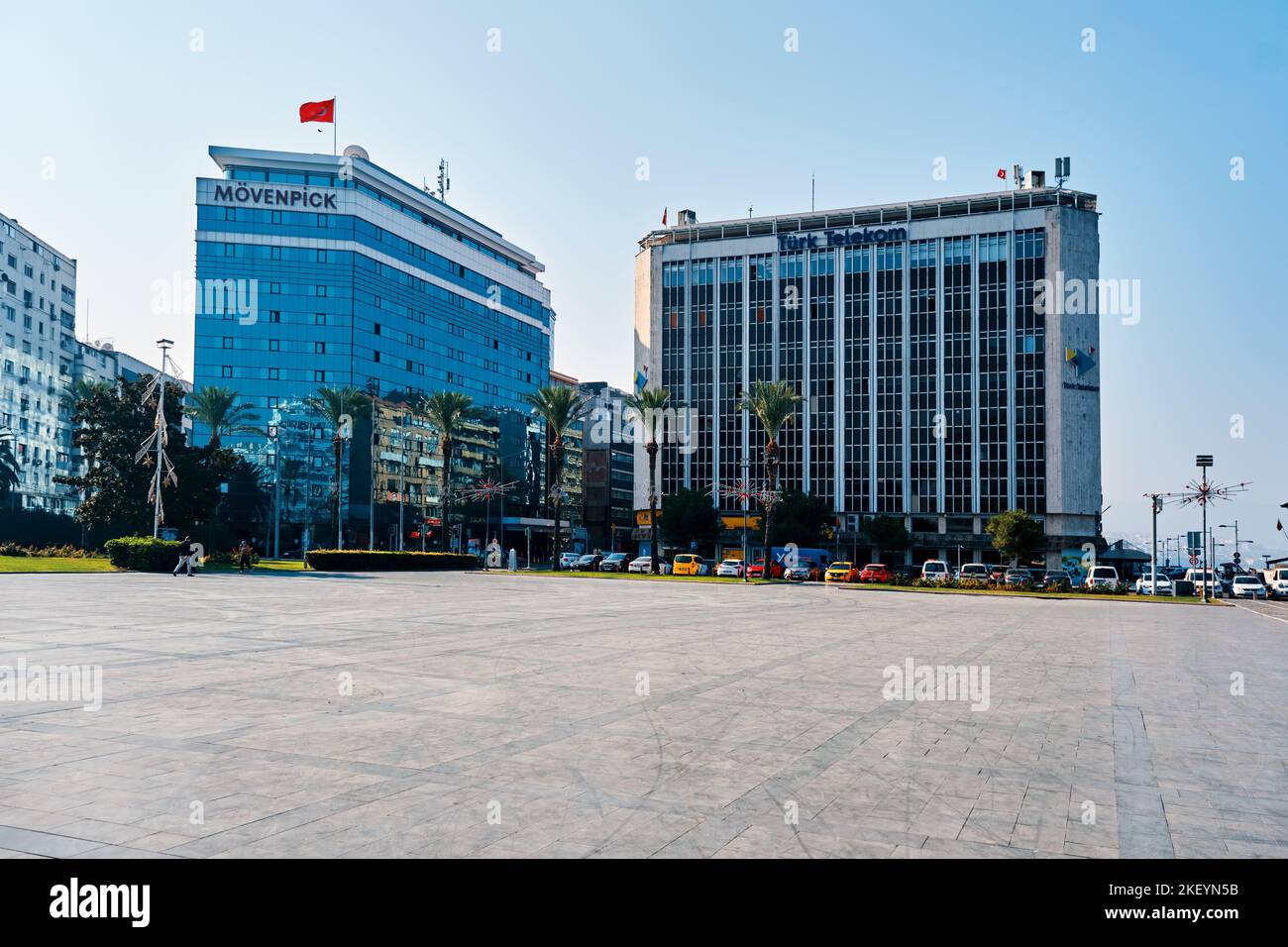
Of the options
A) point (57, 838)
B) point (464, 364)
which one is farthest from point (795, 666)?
point (464, 364)

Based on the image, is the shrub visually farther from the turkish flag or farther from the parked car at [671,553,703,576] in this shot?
the turkish flag

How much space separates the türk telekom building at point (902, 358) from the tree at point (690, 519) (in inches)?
420

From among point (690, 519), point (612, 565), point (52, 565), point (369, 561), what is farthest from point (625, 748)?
point (690, 519)

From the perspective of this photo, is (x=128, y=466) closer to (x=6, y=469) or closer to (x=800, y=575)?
(x=800, y=575)

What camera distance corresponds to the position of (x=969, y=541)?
91688 mm

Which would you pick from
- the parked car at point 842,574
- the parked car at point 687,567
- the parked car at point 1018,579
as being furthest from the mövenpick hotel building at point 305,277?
the parked car at point 1018,579

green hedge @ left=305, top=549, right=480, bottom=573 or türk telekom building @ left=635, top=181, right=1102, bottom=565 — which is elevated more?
türk telekom building @ left=635, top=181, right=1102, bottom=565

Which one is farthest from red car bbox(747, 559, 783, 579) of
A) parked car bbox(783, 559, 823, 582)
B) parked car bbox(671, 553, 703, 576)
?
parked car bbox(671, 553, 703, 576)

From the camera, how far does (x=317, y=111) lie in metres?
88.0

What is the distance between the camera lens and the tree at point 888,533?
87062 mm

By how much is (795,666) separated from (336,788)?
9172 mm

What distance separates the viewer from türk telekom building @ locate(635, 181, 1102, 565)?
91312 millimetres

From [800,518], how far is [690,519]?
1049 cm

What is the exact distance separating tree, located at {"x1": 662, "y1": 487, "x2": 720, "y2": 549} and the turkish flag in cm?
5058
